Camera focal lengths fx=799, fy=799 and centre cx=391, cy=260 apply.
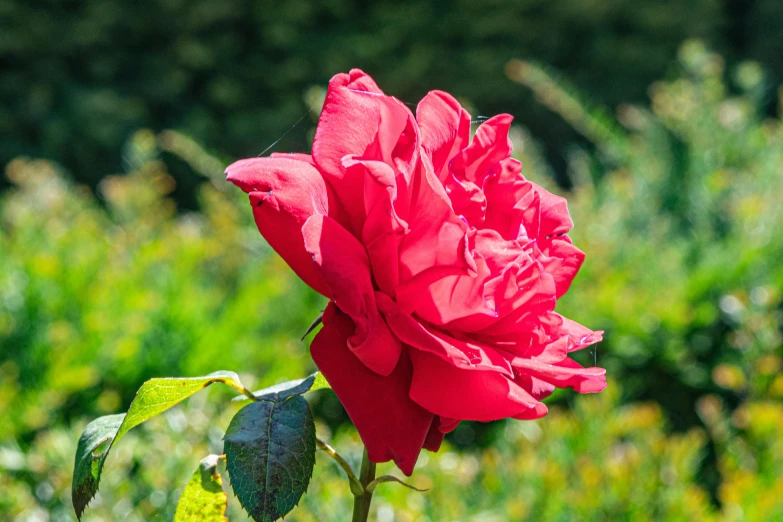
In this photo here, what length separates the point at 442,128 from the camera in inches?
18.6

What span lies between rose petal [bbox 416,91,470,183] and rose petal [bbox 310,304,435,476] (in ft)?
0.38

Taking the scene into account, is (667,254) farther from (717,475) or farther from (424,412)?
(424,412)

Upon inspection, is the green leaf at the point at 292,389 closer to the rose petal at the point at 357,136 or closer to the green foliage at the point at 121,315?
the rose petal at the point at 357,136

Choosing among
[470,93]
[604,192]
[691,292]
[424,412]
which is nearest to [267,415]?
[424,412]

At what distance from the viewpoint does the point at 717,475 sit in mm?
2057

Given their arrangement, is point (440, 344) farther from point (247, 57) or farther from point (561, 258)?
point (247, 57)

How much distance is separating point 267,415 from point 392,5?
718 cm

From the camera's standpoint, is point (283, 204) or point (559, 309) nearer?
point (283, 204)

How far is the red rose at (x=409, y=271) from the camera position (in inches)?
15.6

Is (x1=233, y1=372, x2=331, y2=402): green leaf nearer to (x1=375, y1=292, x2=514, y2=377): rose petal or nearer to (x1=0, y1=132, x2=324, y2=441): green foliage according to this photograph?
(x1=375, y1=292, x2=514, y2=377): rose petal

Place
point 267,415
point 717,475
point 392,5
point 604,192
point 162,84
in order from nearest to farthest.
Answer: point 267,415 → point 717,475 → point 604,192 → point 162,84 → point 392,5

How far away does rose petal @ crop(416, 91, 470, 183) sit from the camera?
0.47m

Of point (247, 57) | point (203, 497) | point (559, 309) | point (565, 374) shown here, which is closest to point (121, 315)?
point (559, 309)

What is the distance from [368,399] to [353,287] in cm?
6
